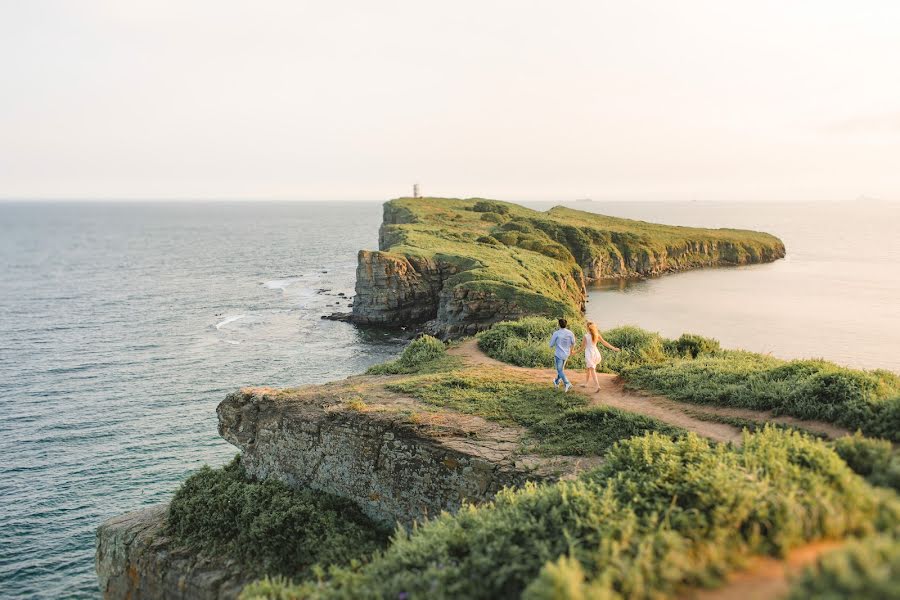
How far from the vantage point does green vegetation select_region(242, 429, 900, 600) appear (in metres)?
7.32

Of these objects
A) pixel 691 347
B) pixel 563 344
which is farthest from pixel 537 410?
pixel 691 347

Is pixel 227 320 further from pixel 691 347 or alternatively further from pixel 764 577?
pixel 764 577

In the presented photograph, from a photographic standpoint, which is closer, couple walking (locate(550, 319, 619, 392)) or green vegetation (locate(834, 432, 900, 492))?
green vegetation (locate(834, 432, 900, 492))

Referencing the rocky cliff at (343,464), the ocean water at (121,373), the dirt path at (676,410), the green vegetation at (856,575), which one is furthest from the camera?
the ocean water at (121,373)

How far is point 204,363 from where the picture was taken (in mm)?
47594

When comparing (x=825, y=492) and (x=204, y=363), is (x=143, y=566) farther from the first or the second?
(x=204, y=363)

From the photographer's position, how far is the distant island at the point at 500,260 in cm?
5078

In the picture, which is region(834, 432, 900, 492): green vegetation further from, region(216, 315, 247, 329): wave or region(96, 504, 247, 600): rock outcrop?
region(216, 315, 247, 329): wave

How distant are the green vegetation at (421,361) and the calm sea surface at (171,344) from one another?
13.1m

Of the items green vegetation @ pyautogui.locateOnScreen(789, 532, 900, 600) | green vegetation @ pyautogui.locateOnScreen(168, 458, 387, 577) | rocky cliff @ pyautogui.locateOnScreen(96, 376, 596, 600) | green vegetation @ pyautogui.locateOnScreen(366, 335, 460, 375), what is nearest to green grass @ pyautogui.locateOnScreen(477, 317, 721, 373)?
green vegetation @ pyautogui.locateOnScreen(366, 335, 460, 375)

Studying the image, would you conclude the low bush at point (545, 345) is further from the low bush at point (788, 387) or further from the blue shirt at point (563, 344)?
the blue shirt at point (563, 344)

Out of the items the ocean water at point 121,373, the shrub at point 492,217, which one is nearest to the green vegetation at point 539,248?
the shrub at point 492,217

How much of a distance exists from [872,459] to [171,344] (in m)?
54.2

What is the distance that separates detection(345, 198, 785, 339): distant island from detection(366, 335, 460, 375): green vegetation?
2198 centimetres
